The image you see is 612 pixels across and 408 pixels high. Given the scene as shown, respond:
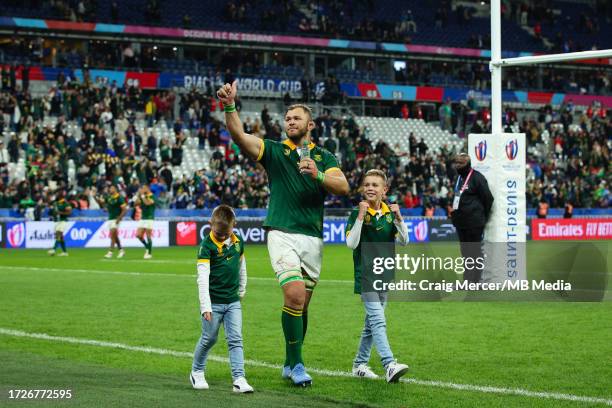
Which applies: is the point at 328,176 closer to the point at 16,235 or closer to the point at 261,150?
the point at 261,150

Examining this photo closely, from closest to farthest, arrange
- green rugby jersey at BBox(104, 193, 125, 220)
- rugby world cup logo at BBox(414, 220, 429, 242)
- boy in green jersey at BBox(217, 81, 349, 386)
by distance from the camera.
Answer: boy in green jersey at BBox(217, 81, 349, 386)
green rugby jersey at BBox(104, 193, 125, 220)
rugby world cup logo at BBox(414, 220, 429, 242)

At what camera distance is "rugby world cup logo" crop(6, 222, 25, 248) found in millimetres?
Result: 32312

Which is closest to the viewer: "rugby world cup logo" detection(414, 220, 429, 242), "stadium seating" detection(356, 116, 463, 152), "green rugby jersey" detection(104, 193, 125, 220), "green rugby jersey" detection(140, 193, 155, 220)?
"green rugby jersey" detection(140, 193, 155, 220)

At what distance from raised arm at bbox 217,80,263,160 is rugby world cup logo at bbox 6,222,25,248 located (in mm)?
25523

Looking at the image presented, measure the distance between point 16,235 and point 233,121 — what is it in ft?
85.4

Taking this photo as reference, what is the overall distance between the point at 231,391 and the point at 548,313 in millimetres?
7059

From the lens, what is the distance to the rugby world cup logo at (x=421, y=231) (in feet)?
121

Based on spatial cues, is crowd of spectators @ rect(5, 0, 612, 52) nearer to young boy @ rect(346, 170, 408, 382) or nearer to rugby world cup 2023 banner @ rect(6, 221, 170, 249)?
rugby world cup 2023 banner @ rect(6, 221, 170, 249)

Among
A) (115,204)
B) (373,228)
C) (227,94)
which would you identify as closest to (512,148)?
(373,228)

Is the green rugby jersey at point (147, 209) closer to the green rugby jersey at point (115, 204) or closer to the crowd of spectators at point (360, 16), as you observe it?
the green rugby jersey at point (115, 204)

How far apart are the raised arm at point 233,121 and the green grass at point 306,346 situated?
6.51 feet

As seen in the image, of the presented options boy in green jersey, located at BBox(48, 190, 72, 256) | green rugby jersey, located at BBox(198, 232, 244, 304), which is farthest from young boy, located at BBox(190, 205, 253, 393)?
boy in green jersey, located at BBox(48, 190, 72, 256)

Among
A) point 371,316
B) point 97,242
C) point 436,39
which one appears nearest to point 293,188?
point 371,316

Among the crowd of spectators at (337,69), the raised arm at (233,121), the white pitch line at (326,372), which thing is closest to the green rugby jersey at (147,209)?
the white pitch line at (326,372)
